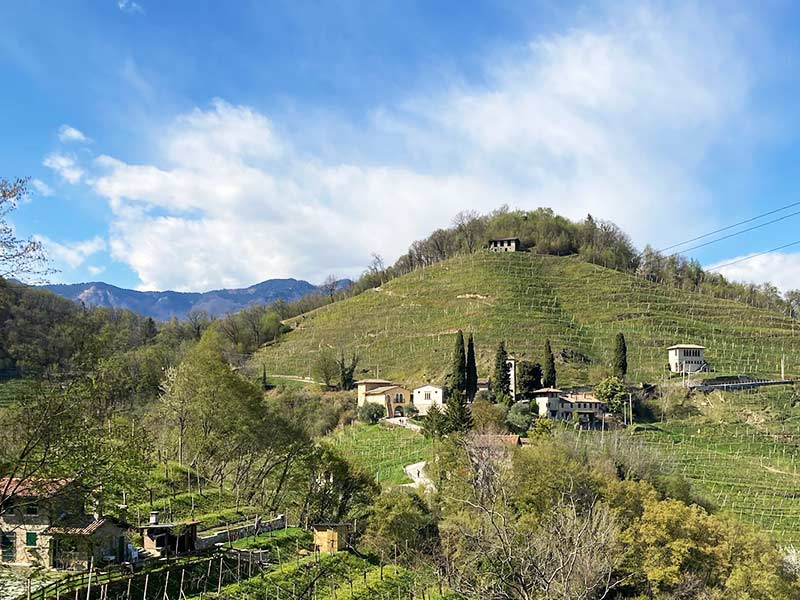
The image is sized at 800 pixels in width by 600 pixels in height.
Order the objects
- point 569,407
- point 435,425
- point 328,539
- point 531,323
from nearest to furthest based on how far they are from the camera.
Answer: point 328,539 < point 435,425 < point 569,407 < point 531,323

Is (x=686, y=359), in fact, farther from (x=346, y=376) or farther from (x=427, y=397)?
(x=346, y=376)

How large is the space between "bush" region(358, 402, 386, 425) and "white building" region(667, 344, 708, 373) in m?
41.4

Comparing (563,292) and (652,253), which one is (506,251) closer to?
(563,292)

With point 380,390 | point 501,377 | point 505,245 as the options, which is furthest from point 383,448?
point 505,245

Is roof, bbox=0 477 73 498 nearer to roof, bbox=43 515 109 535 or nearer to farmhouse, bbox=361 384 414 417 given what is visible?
roof, bbox=43 515 109 535

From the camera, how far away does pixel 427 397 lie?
74125mm

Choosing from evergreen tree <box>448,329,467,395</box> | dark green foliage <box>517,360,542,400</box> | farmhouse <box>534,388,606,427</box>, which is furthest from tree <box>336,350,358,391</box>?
farmhouse <box>534,388,606,427</box>

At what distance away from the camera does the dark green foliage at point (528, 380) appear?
7312cm

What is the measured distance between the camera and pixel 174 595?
17.9m

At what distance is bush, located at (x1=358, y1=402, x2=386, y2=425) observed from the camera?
69750mm

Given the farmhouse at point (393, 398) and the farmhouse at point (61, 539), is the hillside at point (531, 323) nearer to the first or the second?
the farmhouse at point (393, 398)

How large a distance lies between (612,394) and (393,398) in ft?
79.5

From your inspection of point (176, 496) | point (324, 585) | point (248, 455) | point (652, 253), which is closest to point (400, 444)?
point (248, 455)

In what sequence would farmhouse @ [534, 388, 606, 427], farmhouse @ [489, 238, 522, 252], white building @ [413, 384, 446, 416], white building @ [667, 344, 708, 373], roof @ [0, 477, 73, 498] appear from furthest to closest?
farmhouse @ [489, 238, 522, 252]
white building @ [667, 344, 708, 373]
white building @ [413, 384, 446, 416]
farmhouse @ [534, 388, 606, 427]
roof @ [0, 477, 73, 498]
